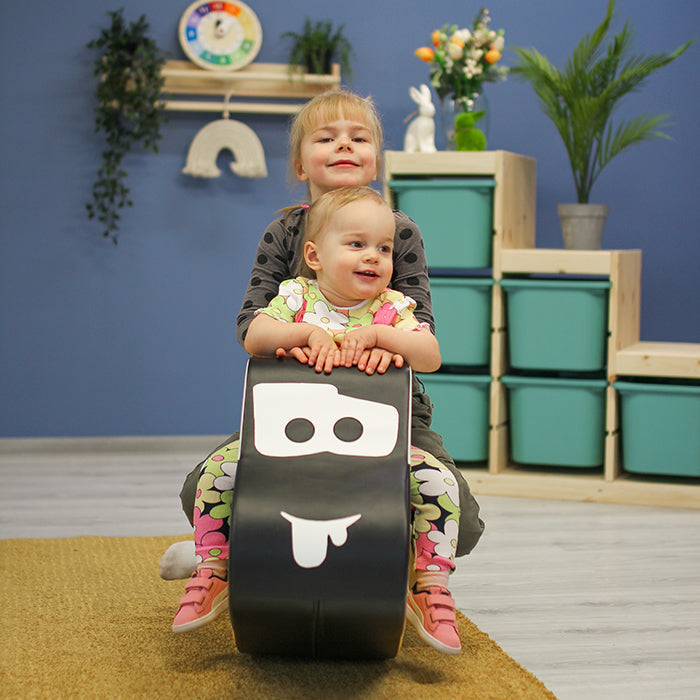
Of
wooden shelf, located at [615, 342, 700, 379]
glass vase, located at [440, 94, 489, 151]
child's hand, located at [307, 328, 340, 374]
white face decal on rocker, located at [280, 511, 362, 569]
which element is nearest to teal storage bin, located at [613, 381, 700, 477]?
wooden shelf, located at [615, 342, 700, 379]

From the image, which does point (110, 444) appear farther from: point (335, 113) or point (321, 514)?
point (321, 514)

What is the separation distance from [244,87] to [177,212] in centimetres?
52

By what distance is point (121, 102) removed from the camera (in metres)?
3.22

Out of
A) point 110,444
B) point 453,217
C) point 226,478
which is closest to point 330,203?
point 226,478

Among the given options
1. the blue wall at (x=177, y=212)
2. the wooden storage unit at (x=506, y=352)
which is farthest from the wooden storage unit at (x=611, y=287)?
the blue wall at (x=177, y=212)

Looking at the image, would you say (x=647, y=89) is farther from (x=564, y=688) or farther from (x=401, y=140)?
(x=564, y=688)

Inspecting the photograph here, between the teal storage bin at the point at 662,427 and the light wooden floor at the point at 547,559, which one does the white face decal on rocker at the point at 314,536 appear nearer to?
the light wooden floor at the point at 547,559

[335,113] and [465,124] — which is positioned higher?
[465,124]

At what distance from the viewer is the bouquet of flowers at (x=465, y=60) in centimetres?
294

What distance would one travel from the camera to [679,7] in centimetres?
330

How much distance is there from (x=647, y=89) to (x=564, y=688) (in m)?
2.43

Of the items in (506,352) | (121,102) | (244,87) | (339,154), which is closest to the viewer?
(339,154)

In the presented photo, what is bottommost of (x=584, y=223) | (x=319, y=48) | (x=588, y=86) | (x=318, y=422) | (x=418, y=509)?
(x=418, y=509)

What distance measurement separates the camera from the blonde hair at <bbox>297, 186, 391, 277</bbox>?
5.06ft
